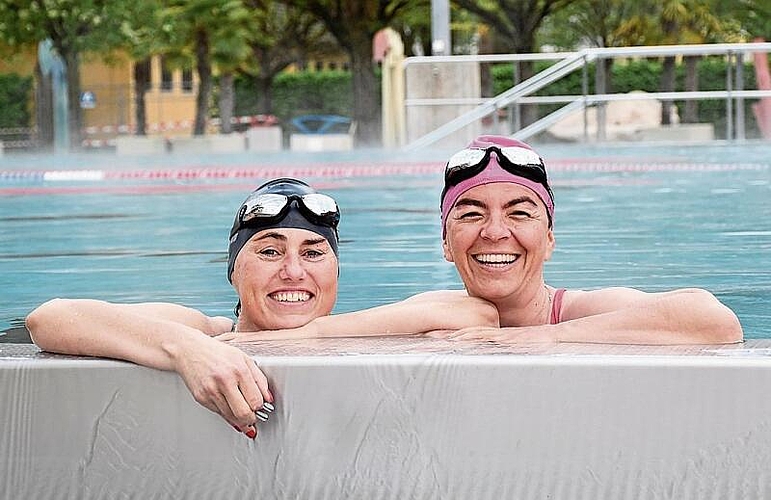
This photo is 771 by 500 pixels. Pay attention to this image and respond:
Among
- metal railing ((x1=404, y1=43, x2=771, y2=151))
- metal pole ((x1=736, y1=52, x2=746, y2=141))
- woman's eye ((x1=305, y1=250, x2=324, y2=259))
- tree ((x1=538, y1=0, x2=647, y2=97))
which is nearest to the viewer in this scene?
woman's eye ((x1=305, y1=250, x2=324, y2=259))

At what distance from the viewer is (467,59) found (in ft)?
53.5

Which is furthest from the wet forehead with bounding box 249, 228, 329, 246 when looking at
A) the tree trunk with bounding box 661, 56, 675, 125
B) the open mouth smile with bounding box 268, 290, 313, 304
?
the tree trunk with bounding box 661, 56, 675, 125

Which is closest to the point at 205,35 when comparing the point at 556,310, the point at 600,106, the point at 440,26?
the point at 440,26

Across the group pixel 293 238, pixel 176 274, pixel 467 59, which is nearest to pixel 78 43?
pixel 467 59

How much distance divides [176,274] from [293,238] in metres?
3.57

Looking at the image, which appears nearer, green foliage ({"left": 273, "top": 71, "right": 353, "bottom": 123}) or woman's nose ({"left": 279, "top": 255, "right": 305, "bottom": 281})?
woman's nose ({"left": 279, "top": 255, "right": 305, "bottom": 281})

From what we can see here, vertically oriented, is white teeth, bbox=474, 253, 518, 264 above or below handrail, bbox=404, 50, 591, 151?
below

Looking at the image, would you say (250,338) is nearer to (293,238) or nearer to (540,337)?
(293,238)

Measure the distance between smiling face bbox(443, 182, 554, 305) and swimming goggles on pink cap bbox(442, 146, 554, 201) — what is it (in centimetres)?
4

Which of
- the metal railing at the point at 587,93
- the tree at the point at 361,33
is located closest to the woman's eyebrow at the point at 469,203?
the metal railing at the point at 587,93

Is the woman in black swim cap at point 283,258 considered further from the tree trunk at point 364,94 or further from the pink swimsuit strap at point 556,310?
the tree trunk at point 364,94

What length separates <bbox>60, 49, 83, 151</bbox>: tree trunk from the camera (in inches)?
1060

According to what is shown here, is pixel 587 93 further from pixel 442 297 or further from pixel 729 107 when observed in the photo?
Result: pixel 442 297

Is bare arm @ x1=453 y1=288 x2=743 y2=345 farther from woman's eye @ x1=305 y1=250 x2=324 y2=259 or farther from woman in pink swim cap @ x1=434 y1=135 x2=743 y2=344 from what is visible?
woman's eye @ x1=305 y1=250 x2=324 y2=259
